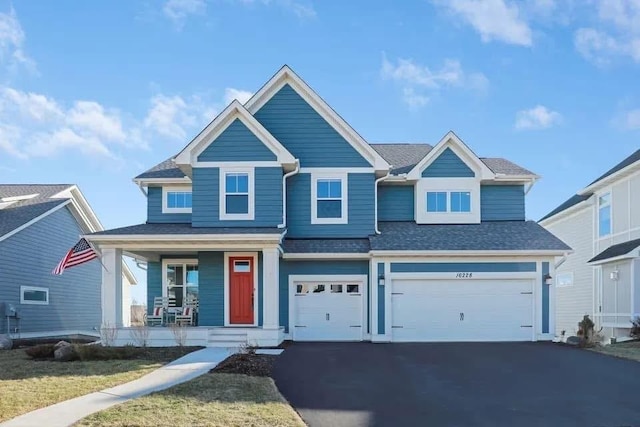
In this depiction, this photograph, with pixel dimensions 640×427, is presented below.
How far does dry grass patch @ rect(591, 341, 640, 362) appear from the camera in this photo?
14864 mm

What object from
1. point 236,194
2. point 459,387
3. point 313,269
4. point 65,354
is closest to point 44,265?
point 236,194

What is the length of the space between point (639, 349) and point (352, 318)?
27.8 ft

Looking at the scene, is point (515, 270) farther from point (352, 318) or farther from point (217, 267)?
point (217, 267)

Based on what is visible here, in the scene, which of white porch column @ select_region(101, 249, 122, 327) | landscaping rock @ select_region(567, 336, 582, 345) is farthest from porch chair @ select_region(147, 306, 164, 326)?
landscaping rock @ select_region(567, 336, 582, 345)

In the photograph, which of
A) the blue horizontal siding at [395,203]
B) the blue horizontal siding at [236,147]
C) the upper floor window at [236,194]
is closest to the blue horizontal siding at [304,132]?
the blue horizontal siding at [236,147]

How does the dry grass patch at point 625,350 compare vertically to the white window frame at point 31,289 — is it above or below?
below

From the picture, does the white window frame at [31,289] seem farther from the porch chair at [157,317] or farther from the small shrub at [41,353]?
the small shrub at [41,353]

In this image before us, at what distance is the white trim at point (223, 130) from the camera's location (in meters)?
19.2

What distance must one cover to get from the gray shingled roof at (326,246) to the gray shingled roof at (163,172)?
498cm

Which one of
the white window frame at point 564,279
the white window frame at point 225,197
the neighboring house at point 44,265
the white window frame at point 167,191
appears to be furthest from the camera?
the white window frame at point 564,279

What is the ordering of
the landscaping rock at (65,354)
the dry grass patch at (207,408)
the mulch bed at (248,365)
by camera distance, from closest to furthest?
the dry grass patch at (207,408) < the mulch bed at (248,365) < the landscaping rock at (65,354)

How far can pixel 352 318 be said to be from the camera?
1962 cm

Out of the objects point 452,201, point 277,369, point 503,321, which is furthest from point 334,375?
point 452,201

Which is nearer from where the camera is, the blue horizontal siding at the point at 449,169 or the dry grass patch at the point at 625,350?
the dry grass patch at the point at 625,350
